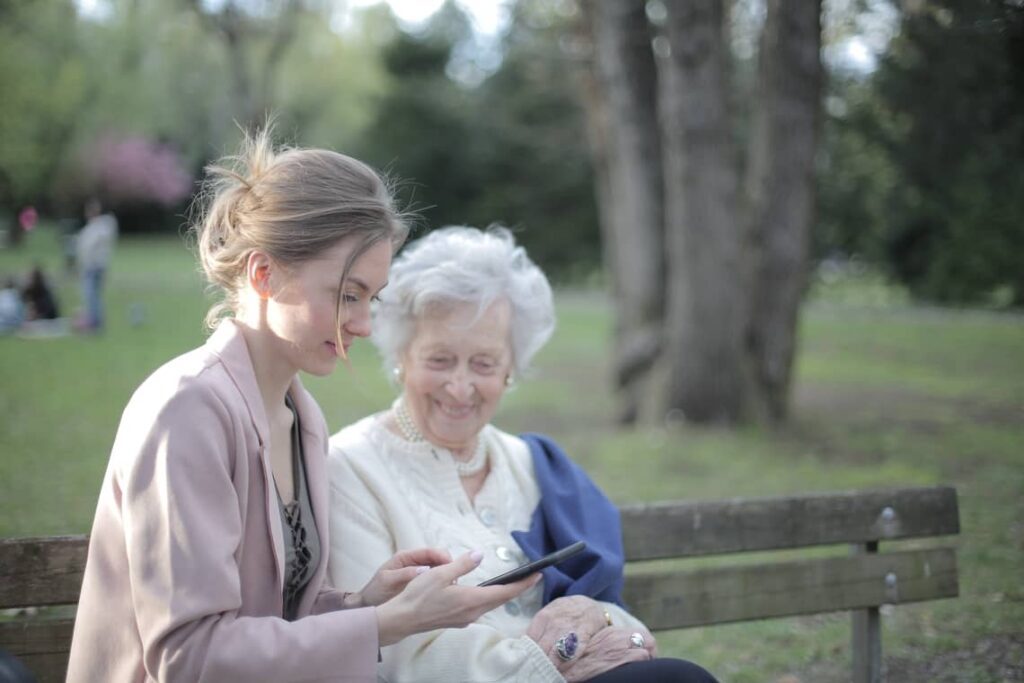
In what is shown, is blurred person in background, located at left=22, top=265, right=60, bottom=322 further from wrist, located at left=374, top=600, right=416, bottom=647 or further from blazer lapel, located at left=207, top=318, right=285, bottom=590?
wrist, located at left=374, top=600, right=416, bottom=647

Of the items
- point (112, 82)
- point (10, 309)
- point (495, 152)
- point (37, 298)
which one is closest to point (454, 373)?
point (10, 309)

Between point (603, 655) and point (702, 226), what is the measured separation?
268 inches

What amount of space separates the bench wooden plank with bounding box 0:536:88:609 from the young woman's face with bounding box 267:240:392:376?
2.98ft

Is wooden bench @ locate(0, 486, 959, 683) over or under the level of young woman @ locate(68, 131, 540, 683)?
under

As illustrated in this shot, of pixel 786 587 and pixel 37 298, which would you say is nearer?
pixel 786 587

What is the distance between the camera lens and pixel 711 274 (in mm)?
9086

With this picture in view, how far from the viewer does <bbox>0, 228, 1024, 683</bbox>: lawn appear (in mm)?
4523

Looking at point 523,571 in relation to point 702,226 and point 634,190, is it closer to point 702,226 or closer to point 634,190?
point 702,226

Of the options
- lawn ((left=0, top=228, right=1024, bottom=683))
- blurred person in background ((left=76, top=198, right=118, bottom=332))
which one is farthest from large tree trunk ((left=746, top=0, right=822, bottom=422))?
blurred person in background ((left=76, top=198, right=118, bottom=332))

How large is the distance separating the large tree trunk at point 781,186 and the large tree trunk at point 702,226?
0.80 feet

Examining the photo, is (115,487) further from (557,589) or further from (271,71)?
(271,71)

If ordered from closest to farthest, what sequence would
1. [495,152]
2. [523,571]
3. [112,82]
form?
[523,571]
[112,82]
[495,152]

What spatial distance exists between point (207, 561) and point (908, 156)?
1461cm

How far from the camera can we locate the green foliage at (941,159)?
8.67m
